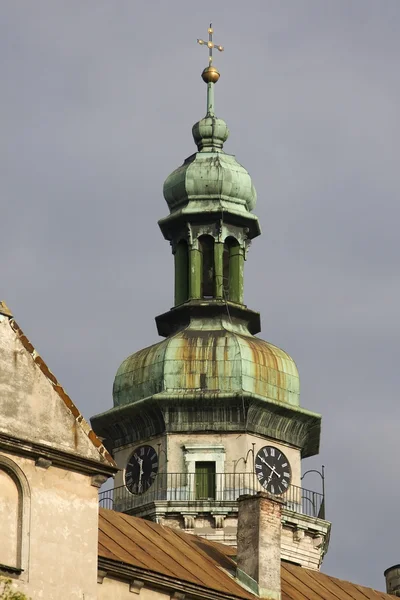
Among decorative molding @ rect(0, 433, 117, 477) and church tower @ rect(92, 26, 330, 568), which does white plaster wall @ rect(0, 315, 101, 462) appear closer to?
decorative molding @ rect(0, 433, 117, 477)

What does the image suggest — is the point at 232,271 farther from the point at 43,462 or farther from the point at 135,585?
the point at 43,462

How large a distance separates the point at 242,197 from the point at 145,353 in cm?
742

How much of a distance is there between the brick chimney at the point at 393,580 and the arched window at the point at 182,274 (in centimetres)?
2129

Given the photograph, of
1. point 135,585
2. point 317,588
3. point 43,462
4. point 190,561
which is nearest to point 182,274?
point 317,588

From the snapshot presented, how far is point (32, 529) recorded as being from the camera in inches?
2050

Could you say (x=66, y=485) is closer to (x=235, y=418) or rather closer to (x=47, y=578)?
(x=47, y=578)

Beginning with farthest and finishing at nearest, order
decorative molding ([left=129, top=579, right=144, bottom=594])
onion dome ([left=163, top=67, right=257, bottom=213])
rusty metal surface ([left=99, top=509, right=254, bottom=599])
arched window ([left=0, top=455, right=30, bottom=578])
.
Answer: onion dome ([left=163, top=67, right=257, bottom=213]) → rusty metal surface ([left=99, top=509, right=254, bottom=599]) → decorative molding ([left=129, top=579, right=144, bottom=594]) → arched window ([left=0, top=455, right=30, bottom=578])

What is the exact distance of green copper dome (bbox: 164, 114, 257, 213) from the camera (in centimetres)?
9562

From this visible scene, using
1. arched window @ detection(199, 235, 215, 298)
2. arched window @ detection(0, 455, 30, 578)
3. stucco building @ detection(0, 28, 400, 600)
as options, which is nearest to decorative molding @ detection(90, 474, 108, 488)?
arched window @ detection(0, 455, 30, 578)

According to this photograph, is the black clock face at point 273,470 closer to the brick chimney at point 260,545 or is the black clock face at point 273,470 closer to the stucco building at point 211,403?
the stucco building at point 211,403

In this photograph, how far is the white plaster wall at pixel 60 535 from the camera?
52.0 m

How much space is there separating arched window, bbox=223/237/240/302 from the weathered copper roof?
24797 mm

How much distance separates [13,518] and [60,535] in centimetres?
120

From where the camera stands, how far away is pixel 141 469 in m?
91.0
